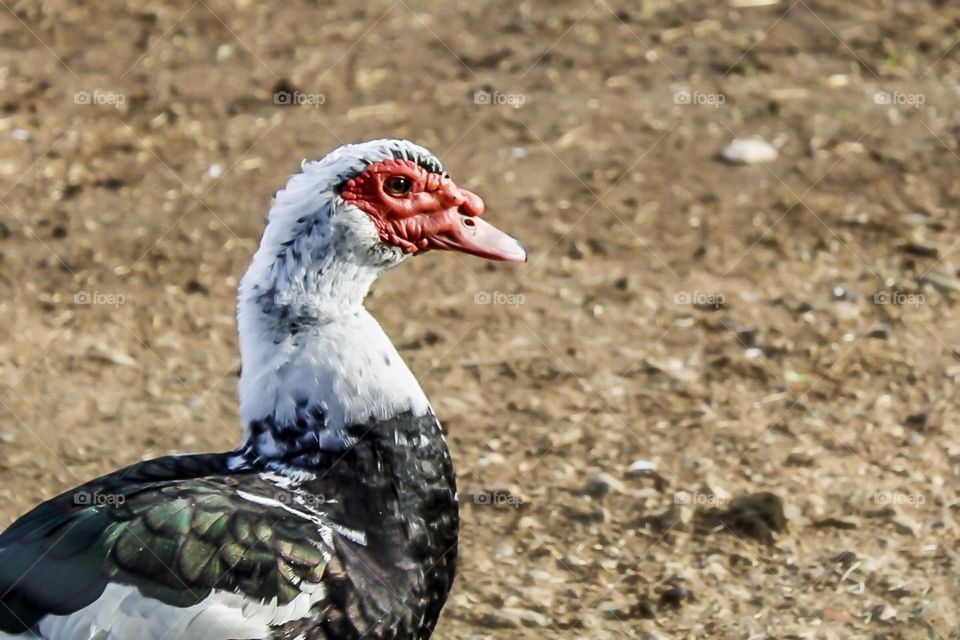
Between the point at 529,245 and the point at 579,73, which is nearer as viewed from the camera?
the point at 529,245

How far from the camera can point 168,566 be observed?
11.7 ft

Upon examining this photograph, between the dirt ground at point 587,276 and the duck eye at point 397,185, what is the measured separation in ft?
5.06

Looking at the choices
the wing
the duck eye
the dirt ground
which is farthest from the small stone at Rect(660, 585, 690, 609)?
the duck eye

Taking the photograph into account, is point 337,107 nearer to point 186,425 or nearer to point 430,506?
Result: point 186,425

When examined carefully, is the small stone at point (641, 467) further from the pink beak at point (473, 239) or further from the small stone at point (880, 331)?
the pink beak at point (473, 239)

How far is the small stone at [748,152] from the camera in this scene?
308 inches

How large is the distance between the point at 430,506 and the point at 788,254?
142 inches

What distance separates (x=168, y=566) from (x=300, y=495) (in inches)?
16.0

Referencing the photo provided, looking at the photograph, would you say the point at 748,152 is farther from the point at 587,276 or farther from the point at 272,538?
the point at 272,538

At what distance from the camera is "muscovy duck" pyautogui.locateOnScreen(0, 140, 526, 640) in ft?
11.6

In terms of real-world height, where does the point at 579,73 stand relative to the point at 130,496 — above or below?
above

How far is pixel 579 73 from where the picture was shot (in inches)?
345

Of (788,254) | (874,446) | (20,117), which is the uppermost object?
(20,117)

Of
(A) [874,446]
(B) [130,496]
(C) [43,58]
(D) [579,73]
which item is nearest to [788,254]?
(A) [874,446]
